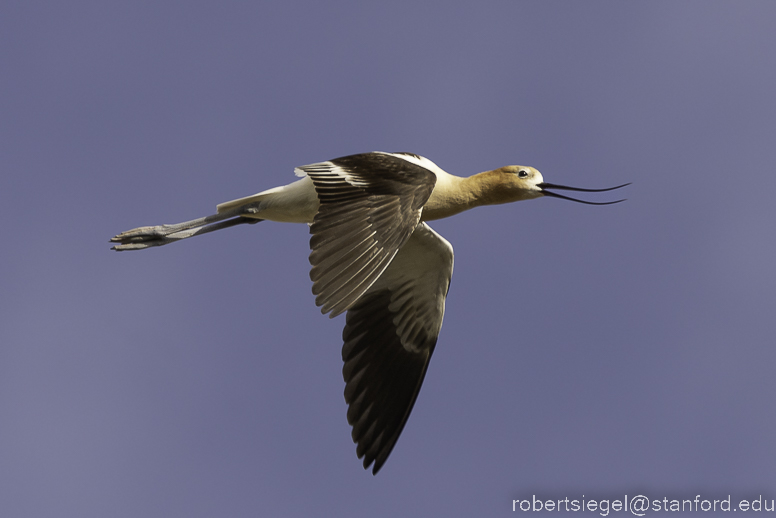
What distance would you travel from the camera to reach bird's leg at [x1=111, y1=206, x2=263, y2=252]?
10.7 meters

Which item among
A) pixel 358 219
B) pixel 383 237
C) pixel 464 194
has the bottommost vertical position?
pixel 383 237

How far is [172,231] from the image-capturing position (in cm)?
1091

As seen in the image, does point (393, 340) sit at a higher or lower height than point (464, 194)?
lower

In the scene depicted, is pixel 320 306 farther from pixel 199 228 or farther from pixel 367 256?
pixel 199 228

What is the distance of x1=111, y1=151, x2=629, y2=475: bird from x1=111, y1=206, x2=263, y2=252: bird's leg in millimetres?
12

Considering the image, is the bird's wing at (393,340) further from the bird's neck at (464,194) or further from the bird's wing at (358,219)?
the bird's wing at (358,219)

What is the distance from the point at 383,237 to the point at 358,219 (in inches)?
12.0

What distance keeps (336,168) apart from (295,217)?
146 centimetres

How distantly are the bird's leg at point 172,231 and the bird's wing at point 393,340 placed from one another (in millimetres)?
1724

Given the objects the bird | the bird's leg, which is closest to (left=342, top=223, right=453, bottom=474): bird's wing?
the bird

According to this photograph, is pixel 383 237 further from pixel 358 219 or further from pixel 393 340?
pixel 393 340

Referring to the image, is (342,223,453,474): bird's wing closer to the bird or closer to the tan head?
the bird

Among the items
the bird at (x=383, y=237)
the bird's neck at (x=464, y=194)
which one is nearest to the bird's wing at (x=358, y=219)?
the bird at (x=383, y=237)

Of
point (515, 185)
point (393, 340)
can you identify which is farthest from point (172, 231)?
point (515, 185)
